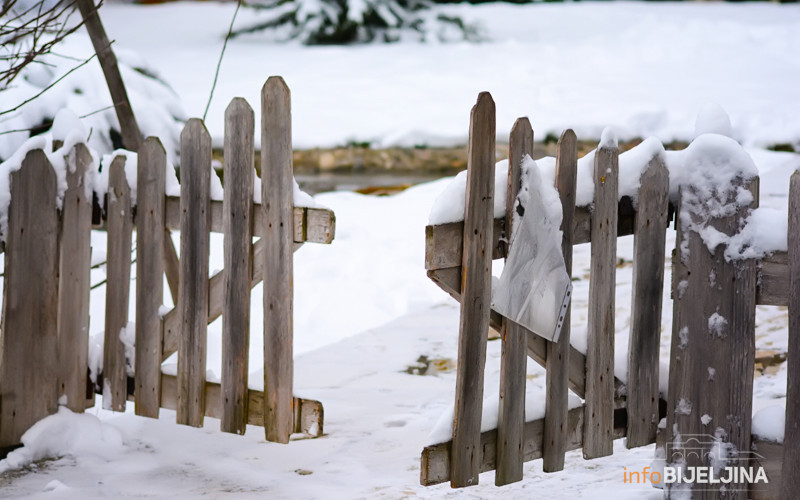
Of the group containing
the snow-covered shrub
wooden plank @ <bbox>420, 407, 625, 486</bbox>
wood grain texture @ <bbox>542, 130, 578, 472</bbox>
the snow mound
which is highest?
the snow-covered shrub

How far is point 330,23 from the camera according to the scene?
15.3 metres

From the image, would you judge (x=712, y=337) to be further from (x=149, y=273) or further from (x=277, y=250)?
(x=149, y=273)

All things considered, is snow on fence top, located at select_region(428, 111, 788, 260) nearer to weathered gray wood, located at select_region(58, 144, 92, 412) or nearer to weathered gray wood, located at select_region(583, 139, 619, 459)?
weathered gray wood, located at select_region(583, 139, 619, 459)

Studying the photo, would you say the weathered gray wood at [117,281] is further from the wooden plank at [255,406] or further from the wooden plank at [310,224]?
the wooden plank at [310,224]

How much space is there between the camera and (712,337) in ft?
9.96

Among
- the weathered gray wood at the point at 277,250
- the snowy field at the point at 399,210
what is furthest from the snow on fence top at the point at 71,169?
the snowy field at the point at 399,210

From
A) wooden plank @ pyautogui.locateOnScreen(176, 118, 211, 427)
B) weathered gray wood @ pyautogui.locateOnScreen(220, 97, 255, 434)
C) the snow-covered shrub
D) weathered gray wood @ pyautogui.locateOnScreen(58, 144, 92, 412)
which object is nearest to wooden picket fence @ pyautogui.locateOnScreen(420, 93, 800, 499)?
weathered gray wood @ pyautogui.locateOnScreen(220, 97, 255, 434)

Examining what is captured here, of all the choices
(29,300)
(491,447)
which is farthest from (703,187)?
(29,300)

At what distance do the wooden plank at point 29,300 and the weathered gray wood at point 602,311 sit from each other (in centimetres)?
217

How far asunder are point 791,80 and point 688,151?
9701 millimetres

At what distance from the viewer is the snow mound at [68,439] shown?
366 cm

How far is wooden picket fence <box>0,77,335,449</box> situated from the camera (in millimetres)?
3400

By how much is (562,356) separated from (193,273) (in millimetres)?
1495

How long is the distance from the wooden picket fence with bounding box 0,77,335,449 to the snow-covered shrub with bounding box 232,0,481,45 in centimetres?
1173
